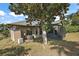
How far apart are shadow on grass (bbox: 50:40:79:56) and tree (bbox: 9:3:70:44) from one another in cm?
19

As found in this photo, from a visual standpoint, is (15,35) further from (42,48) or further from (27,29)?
(42,48)

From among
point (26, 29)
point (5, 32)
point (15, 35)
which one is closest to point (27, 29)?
point (26, 29)

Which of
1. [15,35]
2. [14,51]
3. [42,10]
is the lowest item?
[14,51]

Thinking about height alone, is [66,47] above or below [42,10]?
below

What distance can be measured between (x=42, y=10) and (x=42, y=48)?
19.8 inches

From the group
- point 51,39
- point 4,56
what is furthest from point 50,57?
point 4,56

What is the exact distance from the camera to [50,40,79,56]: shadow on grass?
16.6ft

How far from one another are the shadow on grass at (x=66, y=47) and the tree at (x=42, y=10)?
19 cm

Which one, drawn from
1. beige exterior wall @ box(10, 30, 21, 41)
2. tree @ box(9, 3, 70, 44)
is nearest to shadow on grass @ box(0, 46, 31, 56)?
beige exterior wall @ box(10, 30, 21, 41)

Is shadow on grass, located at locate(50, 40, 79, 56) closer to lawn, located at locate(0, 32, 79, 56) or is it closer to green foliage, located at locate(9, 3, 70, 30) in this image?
lawn, located at locate(0, 32, 79, 56)

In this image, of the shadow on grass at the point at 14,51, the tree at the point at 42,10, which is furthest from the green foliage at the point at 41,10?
the shadow on grass at the point at 14,51

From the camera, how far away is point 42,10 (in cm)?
506

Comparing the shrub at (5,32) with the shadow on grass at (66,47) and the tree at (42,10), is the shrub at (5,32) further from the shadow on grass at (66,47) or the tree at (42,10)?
the shadow on grass at (66,47)

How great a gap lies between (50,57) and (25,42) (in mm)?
385
